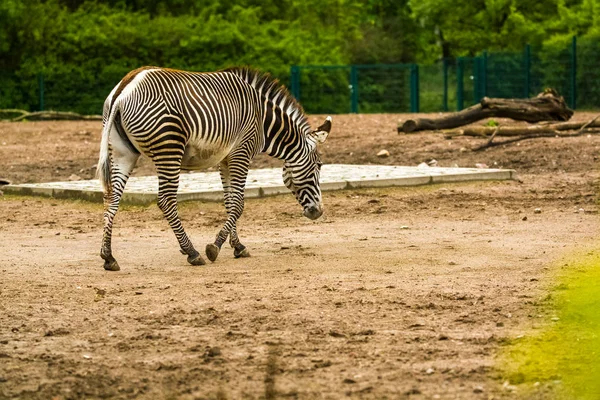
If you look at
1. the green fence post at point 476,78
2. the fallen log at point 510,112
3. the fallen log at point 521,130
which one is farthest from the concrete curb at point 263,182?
the green fence post at point 476,78

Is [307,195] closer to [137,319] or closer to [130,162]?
[130,162]

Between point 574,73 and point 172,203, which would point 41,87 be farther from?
point 172,203

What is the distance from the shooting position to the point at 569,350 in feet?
16.4

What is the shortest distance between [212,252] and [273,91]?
5.96 ft

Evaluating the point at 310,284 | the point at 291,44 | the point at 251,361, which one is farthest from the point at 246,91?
the point at 291,44

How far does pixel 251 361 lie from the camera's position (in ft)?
20.7

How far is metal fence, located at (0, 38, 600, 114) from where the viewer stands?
3416cm

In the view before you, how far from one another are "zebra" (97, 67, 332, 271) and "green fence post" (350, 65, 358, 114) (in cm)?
2649

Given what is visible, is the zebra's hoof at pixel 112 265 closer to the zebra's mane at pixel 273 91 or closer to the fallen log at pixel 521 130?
the zebra's mane at pixel 273 91

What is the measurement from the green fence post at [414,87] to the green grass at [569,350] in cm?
3093

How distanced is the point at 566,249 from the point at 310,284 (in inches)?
114

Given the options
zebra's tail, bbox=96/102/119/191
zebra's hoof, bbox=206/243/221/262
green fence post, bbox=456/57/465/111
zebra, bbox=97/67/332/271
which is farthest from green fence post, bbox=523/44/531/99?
zebra's tail, bbox=96/102/119/191

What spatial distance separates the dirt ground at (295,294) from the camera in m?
5.96

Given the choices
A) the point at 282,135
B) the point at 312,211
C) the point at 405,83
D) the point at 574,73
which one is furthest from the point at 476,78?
the point at 282,135
